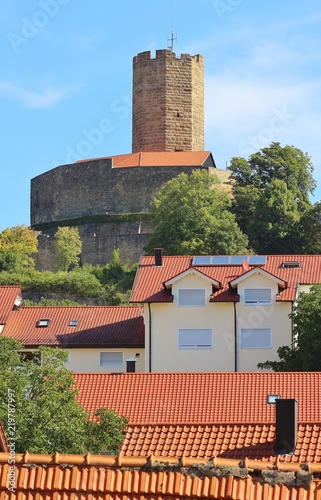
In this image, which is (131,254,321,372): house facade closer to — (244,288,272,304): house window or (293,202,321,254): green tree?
(244,288,272,304): house window

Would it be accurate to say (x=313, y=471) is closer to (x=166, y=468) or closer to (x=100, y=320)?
(x=166, y=468)

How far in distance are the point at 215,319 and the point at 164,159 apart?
111 ft

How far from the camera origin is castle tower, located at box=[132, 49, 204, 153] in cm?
7794

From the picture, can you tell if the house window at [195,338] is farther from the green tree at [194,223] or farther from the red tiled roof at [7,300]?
the green tree at [194,223]

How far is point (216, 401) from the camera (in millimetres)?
27391

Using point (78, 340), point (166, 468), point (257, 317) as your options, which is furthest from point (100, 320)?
point (166, 468)

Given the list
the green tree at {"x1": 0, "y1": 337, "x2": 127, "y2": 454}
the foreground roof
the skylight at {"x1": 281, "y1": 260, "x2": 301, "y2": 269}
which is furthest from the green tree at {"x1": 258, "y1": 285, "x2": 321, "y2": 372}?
the green tree at {"x1": 0, "y1": 337, "x2": 127, "y2": 454}

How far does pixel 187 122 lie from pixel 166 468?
6587 centimetres

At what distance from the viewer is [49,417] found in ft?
81.5

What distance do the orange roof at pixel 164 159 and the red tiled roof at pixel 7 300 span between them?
27790mm

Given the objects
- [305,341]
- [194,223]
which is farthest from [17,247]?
[305,341]

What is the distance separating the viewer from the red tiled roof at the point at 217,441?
1992cm

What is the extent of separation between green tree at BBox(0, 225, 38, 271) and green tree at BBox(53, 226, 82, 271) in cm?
134

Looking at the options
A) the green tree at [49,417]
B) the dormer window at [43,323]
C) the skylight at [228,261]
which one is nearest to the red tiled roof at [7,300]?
the dormer window at [43,323]
